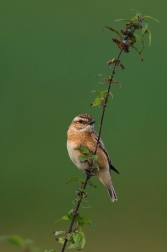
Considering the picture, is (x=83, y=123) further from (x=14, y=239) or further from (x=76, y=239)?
(x=14, y=239)

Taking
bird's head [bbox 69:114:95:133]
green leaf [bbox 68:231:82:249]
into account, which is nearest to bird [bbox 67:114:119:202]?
bird's head [bbox 69:114:95:133]

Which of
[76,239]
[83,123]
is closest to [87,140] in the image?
[83,123]

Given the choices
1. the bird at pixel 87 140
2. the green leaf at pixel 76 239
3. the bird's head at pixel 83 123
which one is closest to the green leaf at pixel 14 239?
the green leaf at pixel 76 239

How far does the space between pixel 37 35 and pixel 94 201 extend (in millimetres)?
5118

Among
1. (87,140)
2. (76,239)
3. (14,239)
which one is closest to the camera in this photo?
(14,239)

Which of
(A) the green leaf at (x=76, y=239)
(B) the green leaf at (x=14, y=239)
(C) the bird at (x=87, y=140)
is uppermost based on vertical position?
(C) the bird at (x=87, y=140)

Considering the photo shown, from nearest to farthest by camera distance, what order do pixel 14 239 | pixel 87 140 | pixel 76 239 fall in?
pixel 14 239, pixel 76 239, pixel 87 140

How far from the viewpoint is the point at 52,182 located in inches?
428

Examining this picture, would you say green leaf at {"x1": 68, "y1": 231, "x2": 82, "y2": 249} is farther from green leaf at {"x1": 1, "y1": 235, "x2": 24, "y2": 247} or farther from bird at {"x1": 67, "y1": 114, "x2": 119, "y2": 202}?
bird at {"x1": 67, "y1": 114, "x2": 119, "y2": 202}

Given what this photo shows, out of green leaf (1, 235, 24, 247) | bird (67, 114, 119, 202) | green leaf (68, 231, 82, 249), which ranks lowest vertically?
green leaf (1, 235, 24, 247)

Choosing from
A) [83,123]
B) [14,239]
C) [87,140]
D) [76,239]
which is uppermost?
[83,123]

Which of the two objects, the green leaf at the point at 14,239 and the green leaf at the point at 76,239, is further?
the green leaf at the point at 76,239

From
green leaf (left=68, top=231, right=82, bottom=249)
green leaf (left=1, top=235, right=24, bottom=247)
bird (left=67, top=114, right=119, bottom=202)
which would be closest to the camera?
green leaf (left=1, top=235, right=24, bottom=247)

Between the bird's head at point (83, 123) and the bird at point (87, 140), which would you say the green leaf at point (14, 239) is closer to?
the bird at point (87, 140)
